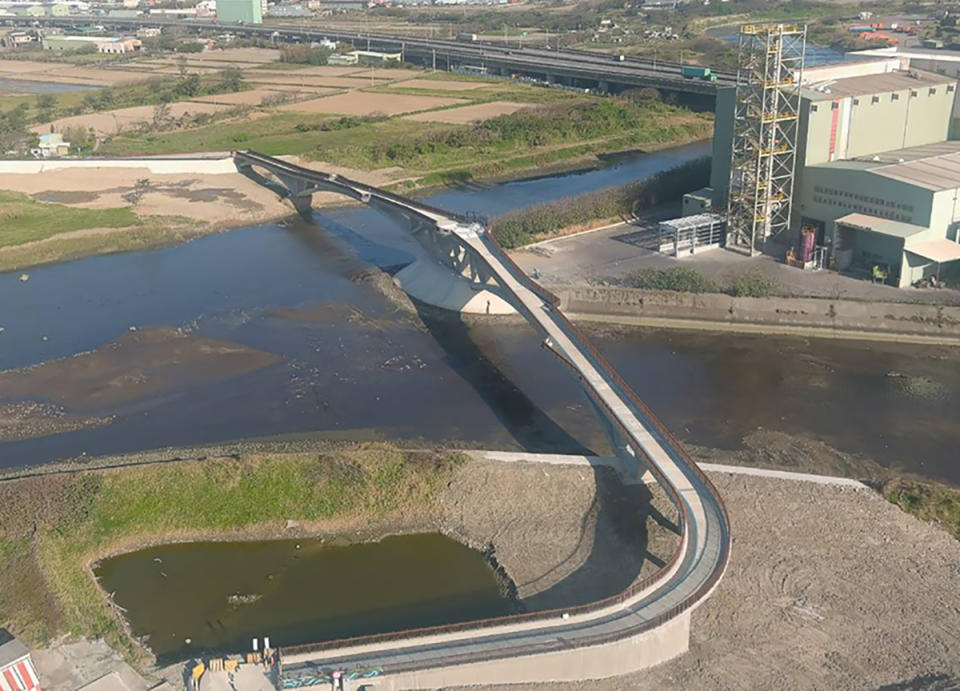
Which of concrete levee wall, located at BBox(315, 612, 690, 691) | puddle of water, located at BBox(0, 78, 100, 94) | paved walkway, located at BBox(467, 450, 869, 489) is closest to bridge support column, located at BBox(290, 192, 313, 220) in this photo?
paved walkway, located at BBox(467, 450, 869, 489)

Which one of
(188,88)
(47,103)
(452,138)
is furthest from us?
(188,88)

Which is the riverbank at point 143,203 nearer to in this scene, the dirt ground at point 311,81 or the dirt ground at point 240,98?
the dirt ground at point 240,98

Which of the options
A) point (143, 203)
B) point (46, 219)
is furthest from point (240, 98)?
point (46, 219)

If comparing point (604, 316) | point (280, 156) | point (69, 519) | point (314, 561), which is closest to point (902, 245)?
point (604, 316)

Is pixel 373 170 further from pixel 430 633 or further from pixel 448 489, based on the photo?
pixel 430 633

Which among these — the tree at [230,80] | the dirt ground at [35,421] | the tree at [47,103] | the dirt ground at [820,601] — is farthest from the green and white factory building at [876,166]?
the tree at [47,103]

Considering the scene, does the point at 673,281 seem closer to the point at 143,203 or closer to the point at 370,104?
the point at 143,203
